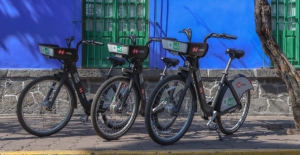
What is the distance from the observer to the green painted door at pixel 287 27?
30.6 ft

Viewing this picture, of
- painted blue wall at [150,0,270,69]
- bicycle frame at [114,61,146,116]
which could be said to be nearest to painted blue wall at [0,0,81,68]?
painted blue wall at [150,0,270,69]

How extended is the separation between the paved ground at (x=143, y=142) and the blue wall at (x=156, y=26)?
1.88m

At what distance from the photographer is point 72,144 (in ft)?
19.4

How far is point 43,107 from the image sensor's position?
20.8 feet

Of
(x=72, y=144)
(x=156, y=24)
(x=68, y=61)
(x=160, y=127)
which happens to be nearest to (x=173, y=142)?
(x=160, y=127)

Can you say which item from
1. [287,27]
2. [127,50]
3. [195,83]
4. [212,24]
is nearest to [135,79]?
[127,50]

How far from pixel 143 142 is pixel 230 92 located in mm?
1398

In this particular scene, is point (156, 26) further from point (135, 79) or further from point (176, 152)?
point (176, 152)

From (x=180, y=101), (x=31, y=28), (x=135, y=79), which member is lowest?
(x=180, y=101)

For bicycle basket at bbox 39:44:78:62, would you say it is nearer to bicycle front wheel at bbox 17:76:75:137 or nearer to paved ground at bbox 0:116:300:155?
bicycle front wheel at bbox 17:76:75:137

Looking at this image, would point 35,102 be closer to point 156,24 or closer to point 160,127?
point 160,127

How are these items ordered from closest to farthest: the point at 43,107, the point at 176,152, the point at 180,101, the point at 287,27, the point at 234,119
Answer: the point at 176,152 → the point at 180,101 → the point at 43,107 → the point at 234,119 → the point at 287,27

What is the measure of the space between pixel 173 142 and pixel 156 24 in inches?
146

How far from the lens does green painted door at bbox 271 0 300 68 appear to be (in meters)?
9.31
